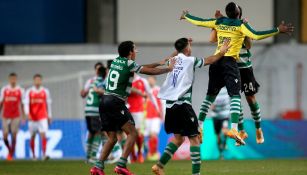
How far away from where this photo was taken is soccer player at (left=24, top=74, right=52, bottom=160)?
26484 millimetres

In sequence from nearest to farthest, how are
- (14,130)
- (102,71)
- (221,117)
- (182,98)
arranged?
1. (182,98)
2. (102,71)
3. (14,130)
4. (221,117)

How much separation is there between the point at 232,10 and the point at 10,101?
11572 mm

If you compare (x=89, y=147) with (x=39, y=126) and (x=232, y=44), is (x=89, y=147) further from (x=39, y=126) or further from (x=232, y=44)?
(x=232, y=44)

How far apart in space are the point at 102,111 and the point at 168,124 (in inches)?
58.2

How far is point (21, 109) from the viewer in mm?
27406

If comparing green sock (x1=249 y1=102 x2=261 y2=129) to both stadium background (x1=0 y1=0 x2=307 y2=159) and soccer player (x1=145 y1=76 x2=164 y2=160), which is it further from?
stadium background (x1=0 y1=0 x2=307 y2=159)

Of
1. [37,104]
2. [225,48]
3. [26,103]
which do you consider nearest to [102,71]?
[37,104]

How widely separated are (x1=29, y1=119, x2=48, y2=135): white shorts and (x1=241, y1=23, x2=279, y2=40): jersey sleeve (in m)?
10.9

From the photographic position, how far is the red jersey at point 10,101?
2700cm

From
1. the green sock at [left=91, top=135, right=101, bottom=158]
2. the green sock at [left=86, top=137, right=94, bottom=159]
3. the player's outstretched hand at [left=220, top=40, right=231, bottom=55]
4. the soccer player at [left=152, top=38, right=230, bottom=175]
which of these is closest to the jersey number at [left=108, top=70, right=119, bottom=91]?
the soccer player at [left=152, top=38, right=230, bottom=175]

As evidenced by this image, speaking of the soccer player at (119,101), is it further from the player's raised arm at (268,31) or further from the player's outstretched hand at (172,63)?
the player's raised arm at (268,31)

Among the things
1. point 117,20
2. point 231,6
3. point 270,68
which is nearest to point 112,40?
point 117,20

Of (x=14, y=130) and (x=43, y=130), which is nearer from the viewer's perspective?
(x=43, y=130)

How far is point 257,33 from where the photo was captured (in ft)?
54.0
